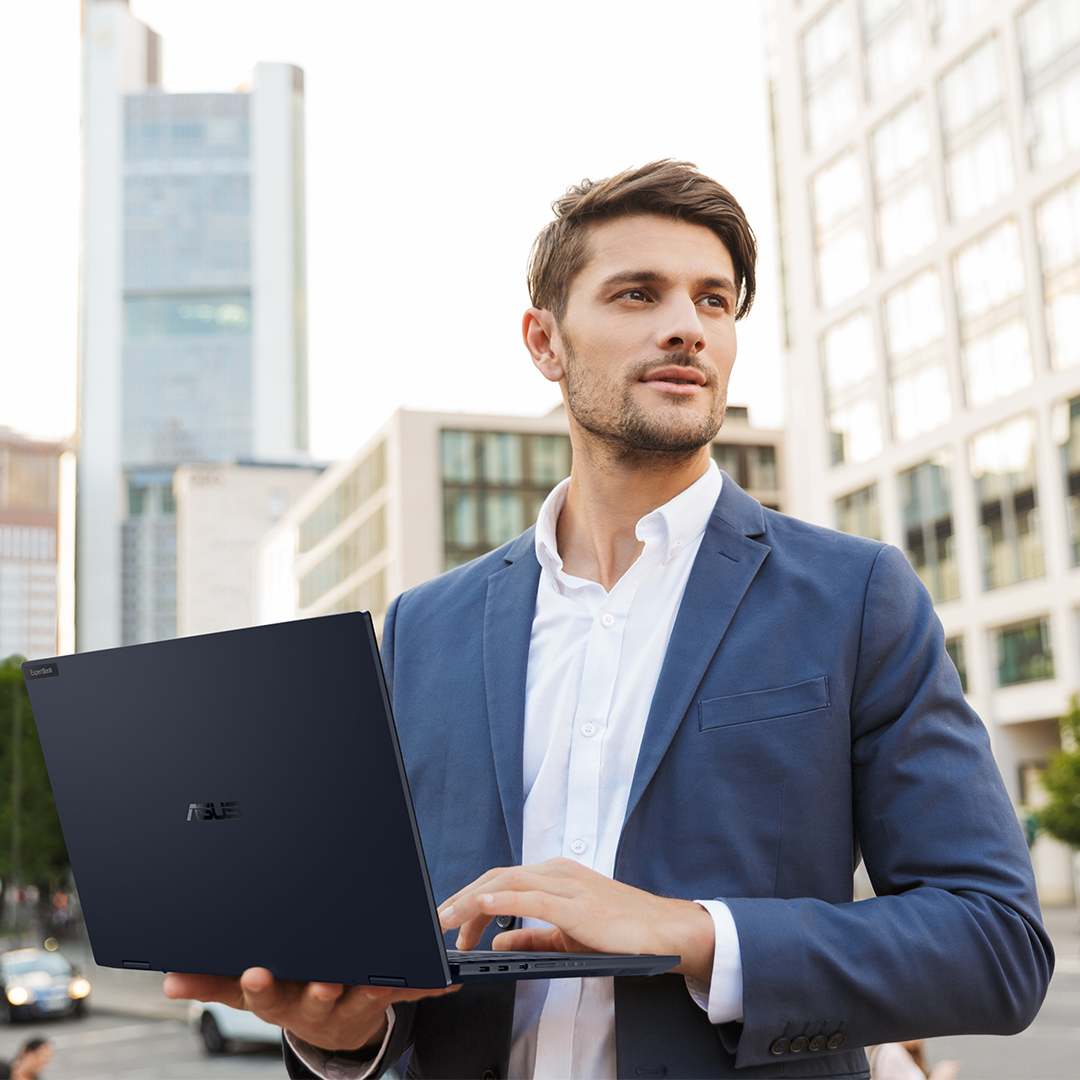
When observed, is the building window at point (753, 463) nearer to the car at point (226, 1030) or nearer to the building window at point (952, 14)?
the building window at point (952, 14)

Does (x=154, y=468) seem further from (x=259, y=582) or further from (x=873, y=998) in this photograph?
(x=873, y=998)

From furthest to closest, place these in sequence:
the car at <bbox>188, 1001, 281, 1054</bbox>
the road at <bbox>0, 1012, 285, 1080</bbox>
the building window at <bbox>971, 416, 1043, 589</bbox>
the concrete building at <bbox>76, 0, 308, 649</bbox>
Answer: the concrete building at <bbox>76, 0, 308, 649</bbox>, the building window at <bbox>971, 416, 1043, 589</bbox>, the car at <bbox>188, 1001, 281, 1054</bbox>, the road at <bbox>0, 1012, 285, 1080</bbox>

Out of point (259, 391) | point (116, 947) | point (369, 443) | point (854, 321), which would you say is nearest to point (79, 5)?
point (259, 391)

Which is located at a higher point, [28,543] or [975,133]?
[28,543]

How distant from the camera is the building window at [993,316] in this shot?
3212cm

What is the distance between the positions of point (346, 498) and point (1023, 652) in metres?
36.8

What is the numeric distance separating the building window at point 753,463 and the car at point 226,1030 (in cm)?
3934

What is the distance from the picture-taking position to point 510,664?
2211mm

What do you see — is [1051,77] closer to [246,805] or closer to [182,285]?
[246,805]

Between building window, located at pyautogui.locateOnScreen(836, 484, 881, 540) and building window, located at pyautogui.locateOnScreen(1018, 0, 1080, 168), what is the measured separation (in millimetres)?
10464

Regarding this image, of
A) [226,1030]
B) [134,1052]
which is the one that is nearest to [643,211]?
[226,1030]

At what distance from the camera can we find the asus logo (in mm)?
1616

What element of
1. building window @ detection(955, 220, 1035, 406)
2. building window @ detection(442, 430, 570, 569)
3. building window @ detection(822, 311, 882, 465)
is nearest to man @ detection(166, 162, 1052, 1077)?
building window @ detection(955, 220, 1035, 406)

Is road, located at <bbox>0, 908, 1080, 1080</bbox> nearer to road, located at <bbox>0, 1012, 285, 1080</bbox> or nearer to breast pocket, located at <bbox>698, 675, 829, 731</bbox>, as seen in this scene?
road, located at <bbox>0, 1012, 285, 1080</bbox>
